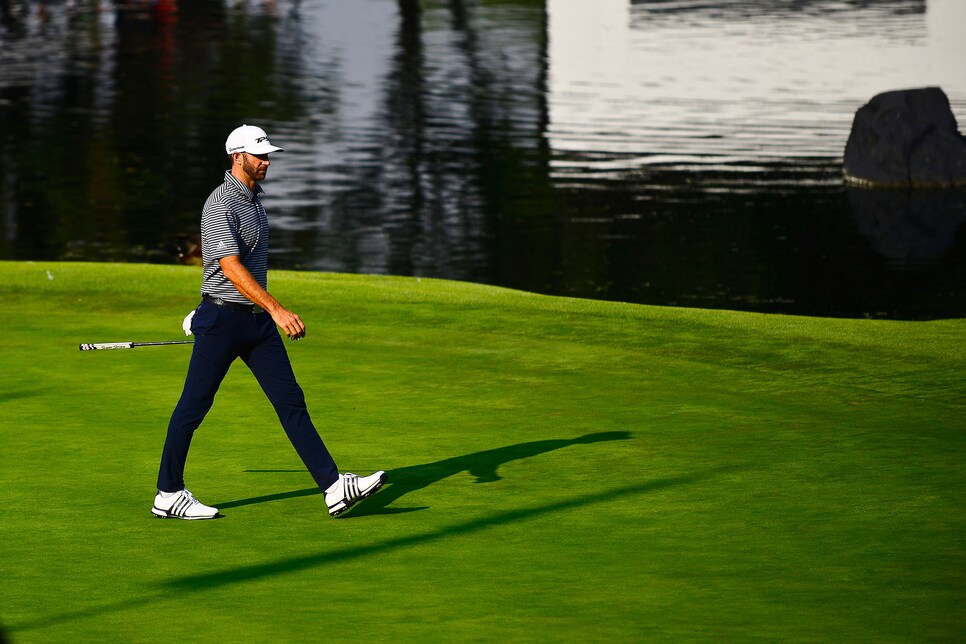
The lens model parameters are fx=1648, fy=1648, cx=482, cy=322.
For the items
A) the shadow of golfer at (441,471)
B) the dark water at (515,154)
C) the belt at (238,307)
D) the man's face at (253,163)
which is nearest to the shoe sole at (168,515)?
the shadow of golfer at (441,471)

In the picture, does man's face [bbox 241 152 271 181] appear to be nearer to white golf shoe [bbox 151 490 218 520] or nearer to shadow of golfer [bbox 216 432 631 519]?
white golf shoe [bbox 151 490 218 520]

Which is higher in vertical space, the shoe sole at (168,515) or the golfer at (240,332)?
the golfer at (240,332)

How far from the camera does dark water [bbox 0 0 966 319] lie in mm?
20875

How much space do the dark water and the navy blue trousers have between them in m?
10.8

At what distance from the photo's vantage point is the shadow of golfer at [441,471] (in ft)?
26.2

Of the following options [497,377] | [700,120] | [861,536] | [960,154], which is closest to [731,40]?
[700,120]

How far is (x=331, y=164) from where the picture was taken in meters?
28.4

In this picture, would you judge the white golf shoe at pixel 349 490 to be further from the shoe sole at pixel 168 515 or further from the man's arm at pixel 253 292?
the man's arm at pixel 253 292

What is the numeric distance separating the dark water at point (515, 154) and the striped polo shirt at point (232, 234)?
10958 mm

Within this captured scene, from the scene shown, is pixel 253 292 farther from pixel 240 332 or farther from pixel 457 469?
pixel 457 469

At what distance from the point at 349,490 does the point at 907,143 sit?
2098 centimetres

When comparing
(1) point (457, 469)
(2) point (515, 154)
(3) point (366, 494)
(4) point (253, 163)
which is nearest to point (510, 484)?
(1) point (457, 469)

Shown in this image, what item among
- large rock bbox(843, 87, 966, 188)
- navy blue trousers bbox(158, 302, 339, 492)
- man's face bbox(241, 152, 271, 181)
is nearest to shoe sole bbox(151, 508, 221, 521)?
navy blue trousers bbox(158, 302, 339, 492)

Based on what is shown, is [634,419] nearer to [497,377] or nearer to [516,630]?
[497,377]
